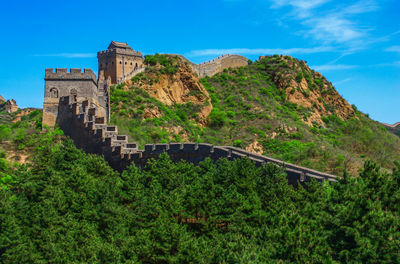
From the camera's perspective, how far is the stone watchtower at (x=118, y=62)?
141 ft

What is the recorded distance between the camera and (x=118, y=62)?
141 feet

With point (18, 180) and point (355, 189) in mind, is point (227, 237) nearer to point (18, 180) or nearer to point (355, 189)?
point (355, 189)

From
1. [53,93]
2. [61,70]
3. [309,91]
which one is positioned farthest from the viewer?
[309,91]

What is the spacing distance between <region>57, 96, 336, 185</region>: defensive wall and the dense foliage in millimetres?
1166

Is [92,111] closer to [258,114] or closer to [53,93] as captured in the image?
[53,93]

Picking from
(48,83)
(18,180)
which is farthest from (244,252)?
(48,83)

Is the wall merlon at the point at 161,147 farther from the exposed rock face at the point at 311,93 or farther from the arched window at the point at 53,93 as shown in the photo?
the exposed rock face at the point at 311,93

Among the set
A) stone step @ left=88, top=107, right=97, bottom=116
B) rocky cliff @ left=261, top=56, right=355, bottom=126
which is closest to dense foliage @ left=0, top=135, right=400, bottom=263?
stone step @ left=88, top=107, right=97, bottom=116

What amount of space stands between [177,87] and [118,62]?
19.7 feet

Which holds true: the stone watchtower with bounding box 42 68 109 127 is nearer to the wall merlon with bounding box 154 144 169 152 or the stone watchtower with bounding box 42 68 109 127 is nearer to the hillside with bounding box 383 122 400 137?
the wall merlon with bounding box 154 144 169 152

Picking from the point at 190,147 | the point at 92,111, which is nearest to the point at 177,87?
the point at 92,111

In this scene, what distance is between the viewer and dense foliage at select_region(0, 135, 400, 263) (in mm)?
13766

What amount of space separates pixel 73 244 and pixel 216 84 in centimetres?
3619

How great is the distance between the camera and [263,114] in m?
45.0
